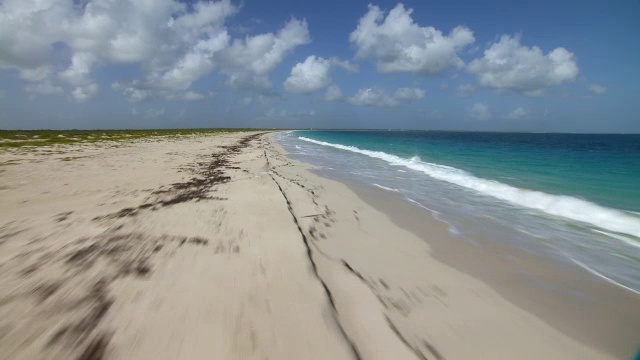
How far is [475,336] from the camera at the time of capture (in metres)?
2.93

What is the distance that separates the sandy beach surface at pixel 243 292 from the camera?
265cm

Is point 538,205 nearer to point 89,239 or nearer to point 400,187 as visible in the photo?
point 400,187

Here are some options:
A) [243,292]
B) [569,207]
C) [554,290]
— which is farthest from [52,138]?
[569,207]

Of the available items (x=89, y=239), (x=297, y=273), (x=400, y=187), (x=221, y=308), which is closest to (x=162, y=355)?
(x=221, y=308)

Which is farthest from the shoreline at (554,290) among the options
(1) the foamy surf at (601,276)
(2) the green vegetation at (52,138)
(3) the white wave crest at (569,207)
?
(2) the green vegetation at (52,138)

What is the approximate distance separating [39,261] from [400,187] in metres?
10.1

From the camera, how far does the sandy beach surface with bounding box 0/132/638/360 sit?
2.65 metres

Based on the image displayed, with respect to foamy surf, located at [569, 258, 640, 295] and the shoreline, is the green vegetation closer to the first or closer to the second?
the shoreline

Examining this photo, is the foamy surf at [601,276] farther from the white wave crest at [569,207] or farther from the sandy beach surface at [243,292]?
the white wave crest at [569,207]

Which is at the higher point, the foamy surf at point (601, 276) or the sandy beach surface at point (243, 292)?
the sandy beach surface at point (243, 292)

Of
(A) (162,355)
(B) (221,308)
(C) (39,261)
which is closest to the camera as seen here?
(A) (162,355)

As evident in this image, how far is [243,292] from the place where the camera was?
3.49m

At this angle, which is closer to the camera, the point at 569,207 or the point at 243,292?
the point at 243,292

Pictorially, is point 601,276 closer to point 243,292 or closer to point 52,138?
point 243,292
